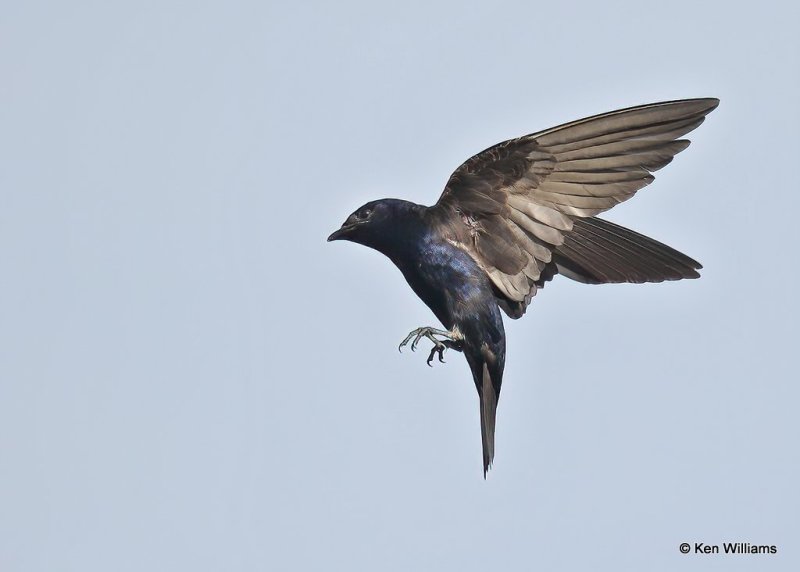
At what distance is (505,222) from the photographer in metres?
10.5

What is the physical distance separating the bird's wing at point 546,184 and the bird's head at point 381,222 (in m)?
0.24

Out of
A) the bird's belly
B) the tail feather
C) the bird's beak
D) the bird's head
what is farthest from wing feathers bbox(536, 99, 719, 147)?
the tail feather

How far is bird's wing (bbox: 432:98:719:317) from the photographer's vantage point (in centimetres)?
995

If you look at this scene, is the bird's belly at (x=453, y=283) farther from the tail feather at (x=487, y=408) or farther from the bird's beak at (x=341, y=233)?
the bird's beak at (x=341, y=233)

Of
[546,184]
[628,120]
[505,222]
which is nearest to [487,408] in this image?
[505,222]

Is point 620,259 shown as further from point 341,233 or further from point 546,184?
point 341,233

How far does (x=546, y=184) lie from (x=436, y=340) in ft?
4.63

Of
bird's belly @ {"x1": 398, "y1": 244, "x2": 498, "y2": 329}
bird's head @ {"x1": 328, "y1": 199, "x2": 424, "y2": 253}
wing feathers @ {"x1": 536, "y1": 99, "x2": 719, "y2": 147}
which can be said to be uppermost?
wing feathers @ {"x1": 536, "y1": 99, "x2": 719, "y2": 147}

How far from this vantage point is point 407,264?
10594 millimetres

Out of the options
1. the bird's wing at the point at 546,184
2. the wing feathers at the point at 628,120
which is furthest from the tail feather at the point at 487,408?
the wing feathers at the point at 628,120

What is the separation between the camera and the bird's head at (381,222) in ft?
34.7

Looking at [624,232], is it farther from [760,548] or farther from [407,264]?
[760,548]

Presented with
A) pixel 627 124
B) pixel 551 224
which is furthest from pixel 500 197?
pixel 627 124

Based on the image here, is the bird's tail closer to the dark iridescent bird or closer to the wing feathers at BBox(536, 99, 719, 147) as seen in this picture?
the dark iridescent bird
